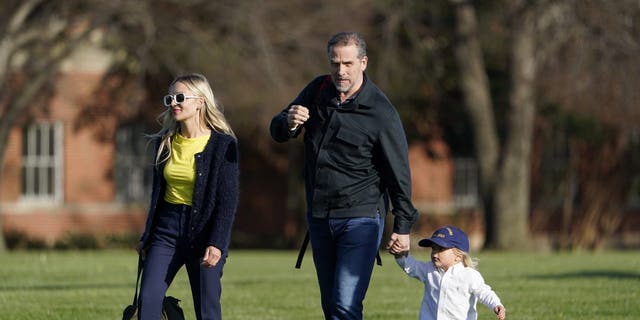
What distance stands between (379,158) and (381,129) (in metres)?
0.20

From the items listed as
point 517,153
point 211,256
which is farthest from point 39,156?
point 211,256

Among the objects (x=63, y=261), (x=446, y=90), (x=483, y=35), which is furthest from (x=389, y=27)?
(x=63, y=261)

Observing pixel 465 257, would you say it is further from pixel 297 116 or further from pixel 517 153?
pixel 517 153

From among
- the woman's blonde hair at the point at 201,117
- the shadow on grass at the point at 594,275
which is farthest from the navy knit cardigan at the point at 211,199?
the shadow on grass at the point at 594,275

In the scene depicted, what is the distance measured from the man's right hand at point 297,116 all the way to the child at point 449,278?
3.23 feet

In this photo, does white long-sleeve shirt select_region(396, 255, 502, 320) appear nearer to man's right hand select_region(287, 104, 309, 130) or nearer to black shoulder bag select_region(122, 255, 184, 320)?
man's right hand select_region(287, 104, 309, 130)

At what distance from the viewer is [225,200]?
7727 millimetres

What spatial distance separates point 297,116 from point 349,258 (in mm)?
852

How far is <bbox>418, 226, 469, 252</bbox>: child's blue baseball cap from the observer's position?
25.4ft

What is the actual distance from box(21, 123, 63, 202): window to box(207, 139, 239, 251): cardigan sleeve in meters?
Answer: 26.2

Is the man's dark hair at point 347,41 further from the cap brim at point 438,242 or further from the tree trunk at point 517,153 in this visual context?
the tree trunk at point 517,153

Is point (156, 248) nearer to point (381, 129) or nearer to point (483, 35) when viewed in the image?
point (381, 129)

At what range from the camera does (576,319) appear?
36.6 feet

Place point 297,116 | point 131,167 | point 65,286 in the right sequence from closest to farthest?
point 297,116, point 65,286, point 131,167
